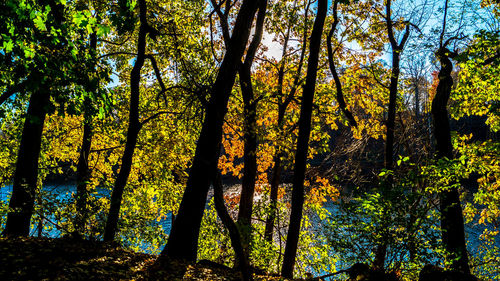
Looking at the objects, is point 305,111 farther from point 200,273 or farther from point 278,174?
point 278,174

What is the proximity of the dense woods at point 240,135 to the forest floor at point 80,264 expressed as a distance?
168 millimetres

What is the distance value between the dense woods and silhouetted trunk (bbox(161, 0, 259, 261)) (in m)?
0.03

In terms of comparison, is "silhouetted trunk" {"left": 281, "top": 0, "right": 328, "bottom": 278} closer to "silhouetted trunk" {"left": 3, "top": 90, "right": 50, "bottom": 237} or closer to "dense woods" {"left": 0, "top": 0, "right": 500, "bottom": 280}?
"dense woods" {"left": 0, "top": 0, "right": 500, "bottom": 280}

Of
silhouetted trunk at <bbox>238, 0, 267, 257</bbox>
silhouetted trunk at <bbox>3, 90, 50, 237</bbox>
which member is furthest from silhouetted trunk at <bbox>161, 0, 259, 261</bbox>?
silhouetted trunk at <bbox>3, 90, 50, 237</bbox>

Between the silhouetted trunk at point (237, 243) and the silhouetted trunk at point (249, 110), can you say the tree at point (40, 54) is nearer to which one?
the silhouetted trunk at point (237, 243)

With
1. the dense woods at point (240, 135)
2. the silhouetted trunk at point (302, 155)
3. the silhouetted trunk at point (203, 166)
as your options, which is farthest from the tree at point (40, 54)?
the silhouetted trunk at point (302, 155)

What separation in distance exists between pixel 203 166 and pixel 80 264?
2800 millimetres

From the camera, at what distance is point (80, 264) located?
529 cm

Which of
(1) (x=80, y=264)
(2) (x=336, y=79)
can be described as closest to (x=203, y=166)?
(1) (x=80, y=264)

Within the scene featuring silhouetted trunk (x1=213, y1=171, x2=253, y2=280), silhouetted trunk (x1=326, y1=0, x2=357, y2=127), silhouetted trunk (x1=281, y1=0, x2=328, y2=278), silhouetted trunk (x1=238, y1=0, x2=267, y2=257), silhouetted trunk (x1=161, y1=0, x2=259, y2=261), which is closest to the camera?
silhouetted trunk (x1=213, y1=171, x2=253, y2=280)

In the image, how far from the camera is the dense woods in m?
5.07

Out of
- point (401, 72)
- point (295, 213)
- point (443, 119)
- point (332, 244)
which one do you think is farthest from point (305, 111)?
point (401, 72)

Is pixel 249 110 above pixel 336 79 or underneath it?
underneath

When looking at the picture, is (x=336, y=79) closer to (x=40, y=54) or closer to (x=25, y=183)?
(x=40, y=54)
